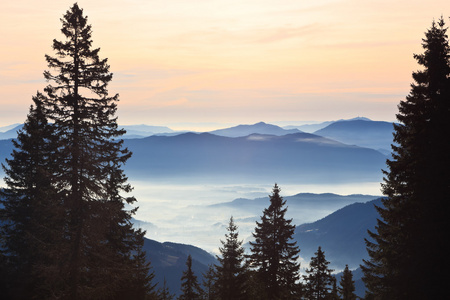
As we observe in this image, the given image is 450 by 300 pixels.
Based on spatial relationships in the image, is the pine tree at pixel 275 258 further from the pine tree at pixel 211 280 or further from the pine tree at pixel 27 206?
the pine tree at pixel 27 206

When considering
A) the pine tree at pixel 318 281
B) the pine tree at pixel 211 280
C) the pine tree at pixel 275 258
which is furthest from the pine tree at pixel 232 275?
the pine tree at pixel 318 281

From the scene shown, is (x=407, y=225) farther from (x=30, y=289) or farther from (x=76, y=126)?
(x=30, y=289)

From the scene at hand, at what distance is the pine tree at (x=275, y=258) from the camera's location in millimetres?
33188

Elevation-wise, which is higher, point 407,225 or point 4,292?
point 407,225

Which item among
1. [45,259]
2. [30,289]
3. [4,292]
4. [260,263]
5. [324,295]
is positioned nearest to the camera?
[4,292]

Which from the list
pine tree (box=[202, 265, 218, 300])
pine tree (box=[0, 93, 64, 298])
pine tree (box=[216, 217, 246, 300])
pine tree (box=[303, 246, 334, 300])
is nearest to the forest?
pine tree (box=[0, 93, 64, 298])

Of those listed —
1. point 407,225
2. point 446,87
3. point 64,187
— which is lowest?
point 407,225

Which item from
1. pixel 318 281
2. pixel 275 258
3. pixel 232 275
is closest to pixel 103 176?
pixel 232 275

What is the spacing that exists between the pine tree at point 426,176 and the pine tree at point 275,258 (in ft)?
41.1

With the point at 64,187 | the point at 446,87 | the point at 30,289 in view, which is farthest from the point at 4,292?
the point at 446,87

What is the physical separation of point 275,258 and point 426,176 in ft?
52.3

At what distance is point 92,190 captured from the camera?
21.2m

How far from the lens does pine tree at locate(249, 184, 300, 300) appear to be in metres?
33.2

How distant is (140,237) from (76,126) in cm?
1669
